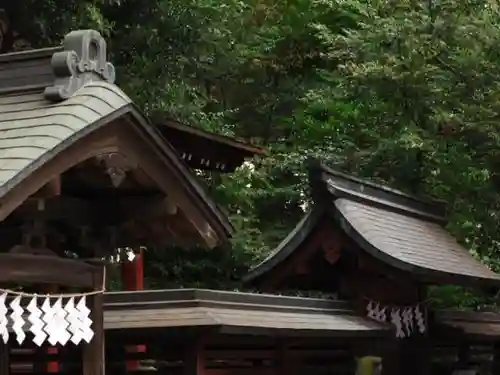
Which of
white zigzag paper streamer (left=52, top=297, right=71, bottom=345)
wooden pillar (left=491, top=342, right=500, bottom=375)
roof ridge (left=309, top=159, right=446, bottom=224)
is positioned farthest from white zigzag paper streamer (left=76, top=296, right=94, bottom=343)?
wooden pillar (left=491, top=342, right=500, bottom=375)

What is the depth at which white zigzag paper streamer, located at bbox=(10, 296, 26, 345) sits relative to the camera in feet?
19.1

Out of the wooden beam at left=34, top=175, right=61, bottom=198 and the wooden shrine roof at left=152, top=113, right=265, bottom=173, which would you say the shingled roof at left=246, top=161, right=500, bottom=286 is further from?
the wooden beam at left=34, top=175, right=61, bottom=198

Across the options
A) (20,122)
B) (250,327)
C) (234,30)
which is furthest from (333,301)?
(234,30)

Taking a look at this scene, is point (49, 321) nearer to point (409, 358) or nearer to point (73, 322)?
point (73, 322)

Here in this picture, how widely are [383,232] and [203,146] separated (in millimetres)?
3048

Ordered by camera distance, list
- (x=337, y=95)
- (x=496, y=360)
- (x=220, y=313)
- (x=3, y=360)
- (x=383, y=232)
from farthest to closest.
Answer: (x=337, y=95) → (x=496, y=360) → (x=383, y=232) → (x=220, y=313) → (x=3, y=360)

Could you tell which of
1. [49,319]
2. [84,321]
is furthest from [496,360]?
[49,319]

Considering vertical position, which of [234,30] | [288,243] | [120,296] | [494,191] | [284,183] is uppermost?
[234,30]

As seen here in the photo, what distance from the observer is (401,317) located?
36.9ft

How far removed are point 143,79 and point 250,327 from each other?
5651mm

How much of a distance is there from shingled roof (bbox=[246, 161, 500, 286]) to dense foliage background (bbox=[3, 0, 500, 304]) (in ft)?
3.45

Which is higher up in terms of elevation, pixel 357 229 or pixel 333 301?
pixel 357 229

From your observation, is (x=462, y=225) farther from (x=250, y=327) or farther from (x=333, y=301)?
(x=250, y=327)

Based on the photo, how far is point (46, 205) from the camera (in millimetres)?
6480
